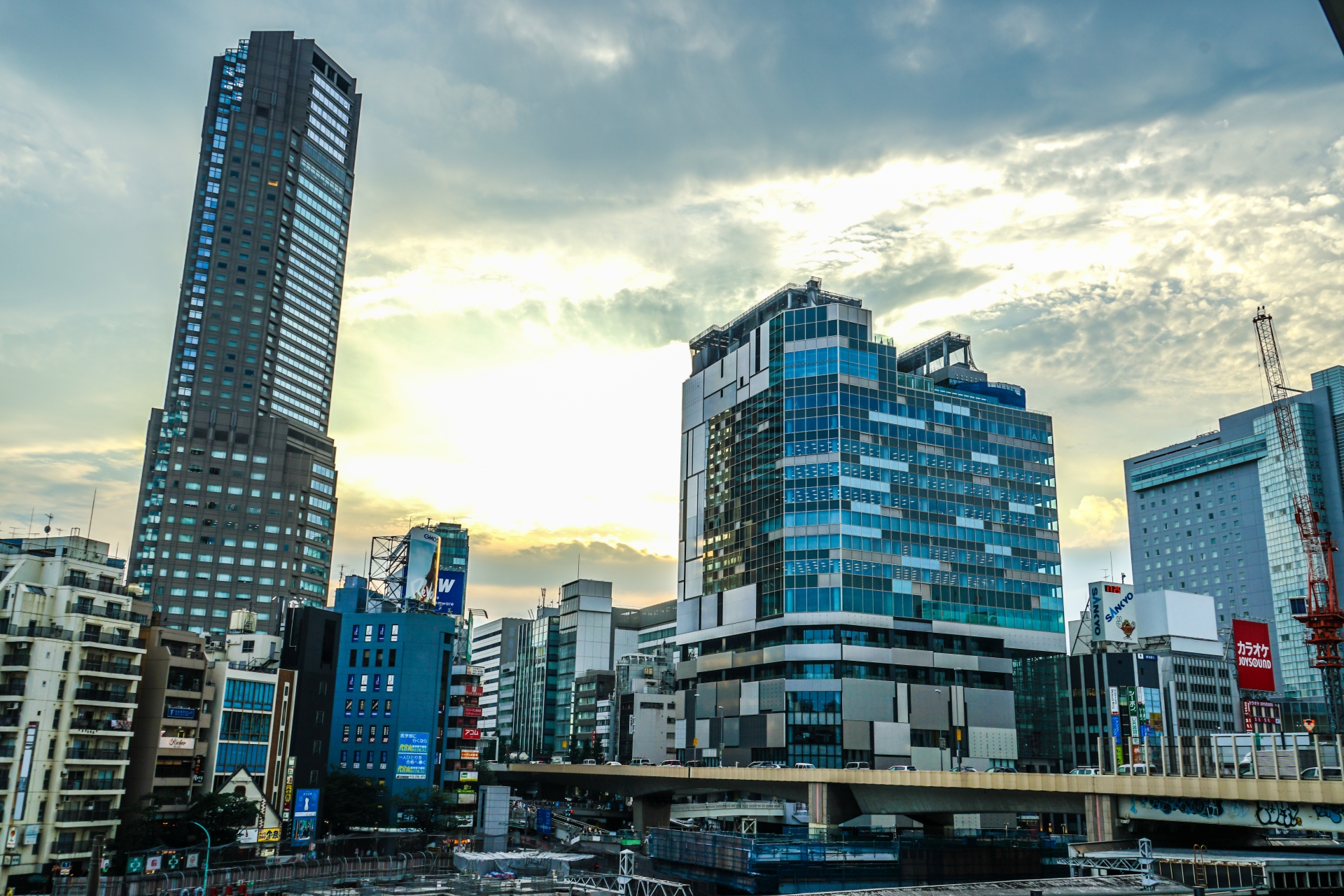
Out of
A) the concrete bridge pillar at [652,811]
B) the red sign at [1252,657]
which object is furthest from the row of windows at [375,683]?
the red sign at [1252,657]

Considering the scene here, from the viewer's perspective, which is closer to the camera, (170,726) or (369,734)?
(170,726)

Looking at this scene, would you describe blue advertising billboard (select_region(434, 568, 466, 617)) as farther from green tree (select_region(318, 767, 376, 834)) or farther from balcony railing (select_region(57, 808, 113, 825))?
balcony railing (select_region(57, 808, 113, 825))

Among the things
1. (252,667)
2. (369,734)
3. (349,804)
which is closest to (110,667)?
(252,667)

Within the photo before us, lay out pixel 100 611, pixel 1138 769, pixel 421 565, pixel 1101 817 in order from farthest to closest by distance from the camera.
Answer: pixel 421 565 < pixel 100 611 < pixel 1101 817 < pixel 1138 769

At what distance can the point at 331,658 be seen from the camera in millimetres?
143625

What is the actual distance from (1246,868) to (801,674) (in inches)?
4035

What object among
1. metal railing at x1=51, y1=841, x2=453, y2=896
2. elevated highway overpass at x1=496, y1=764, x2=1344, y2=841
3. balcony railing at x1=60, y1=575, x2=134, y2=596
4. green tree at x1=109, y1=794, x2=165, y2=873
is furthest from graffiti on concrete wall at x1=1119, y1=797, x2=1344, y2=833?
balcony railing at x1=60, y1=575, x2=134, y2=596

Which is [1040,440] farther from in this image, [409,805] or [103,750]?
[103,750]

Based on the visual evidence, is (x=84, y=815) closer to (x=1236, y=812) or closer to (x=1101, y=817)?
(x=1101, y=817)

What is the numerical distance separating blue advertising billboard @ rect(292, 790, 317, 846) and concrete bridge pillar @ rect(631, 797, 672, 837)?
55424mm

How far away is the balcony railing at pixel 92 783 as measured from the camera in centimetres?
9344

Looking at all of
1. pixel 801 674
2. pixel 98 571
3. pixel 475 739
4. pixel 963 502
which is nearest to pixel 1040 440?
pixel 963 502

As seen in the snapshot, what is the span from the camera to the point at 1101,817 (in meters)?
85.4

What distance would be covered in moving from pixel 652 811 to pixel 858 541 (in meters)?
53.7
